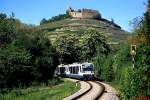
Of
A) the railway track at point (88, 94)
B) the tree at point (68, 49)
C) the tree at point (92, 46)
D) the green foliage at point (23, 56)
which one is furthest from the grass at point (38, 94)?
the tree at point (92, 46)

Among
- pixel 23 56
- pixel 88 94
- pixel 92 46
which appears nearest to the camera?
pixel 88 94

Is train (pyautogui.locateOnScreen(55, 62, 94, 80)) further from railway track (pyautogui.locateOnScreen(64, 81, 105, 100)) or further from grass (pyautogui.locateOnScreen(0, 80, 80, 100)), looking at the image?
railway track (pyautogui.locateOnScreen(64, 81, 105, 100))

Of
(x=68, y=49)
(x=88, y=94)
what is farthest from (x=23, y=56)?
(x=68, y=49)

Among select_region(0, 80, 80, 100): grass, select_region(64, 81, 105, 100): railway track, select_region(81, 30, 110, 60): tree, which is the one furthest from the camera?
select_region(81, 30, 110, 60): tree

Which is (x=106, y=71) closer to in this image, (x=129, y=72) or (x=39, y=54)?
(x=39, y=54)

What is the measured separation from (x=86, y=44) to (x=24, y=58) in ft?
183

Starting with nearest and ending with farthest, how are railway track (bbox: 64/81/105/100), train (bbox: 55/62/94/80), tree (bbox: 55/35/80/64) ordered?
railway track (bbox: 64/81/105/100), train (bbox: 55/62/94/80), tree (bbox: 55/35/80/64)

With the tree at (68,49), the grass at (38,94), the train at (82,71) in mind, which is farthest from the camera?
the tree at (68,49)

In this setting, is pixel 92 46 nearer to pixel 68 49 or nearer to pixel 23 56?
pixel 68 49

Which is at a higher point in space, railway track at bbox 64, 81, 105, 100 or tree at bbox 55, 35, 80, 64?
tree at bbox 55, 35, 80, 64

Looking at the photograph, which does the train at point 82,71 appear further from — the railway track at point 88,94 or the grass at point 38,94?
the railway track at point 88,94

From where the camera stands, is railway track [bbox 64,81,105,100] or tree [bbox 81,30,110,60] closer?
railway track [bbox 64,81,105,100]

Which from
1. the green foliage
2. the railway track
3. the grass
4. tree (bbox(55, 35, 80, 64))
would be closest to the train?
the green foliage

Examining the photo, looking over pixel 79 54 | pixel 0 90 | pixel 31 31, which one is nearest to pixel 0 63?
pixel 0 90
